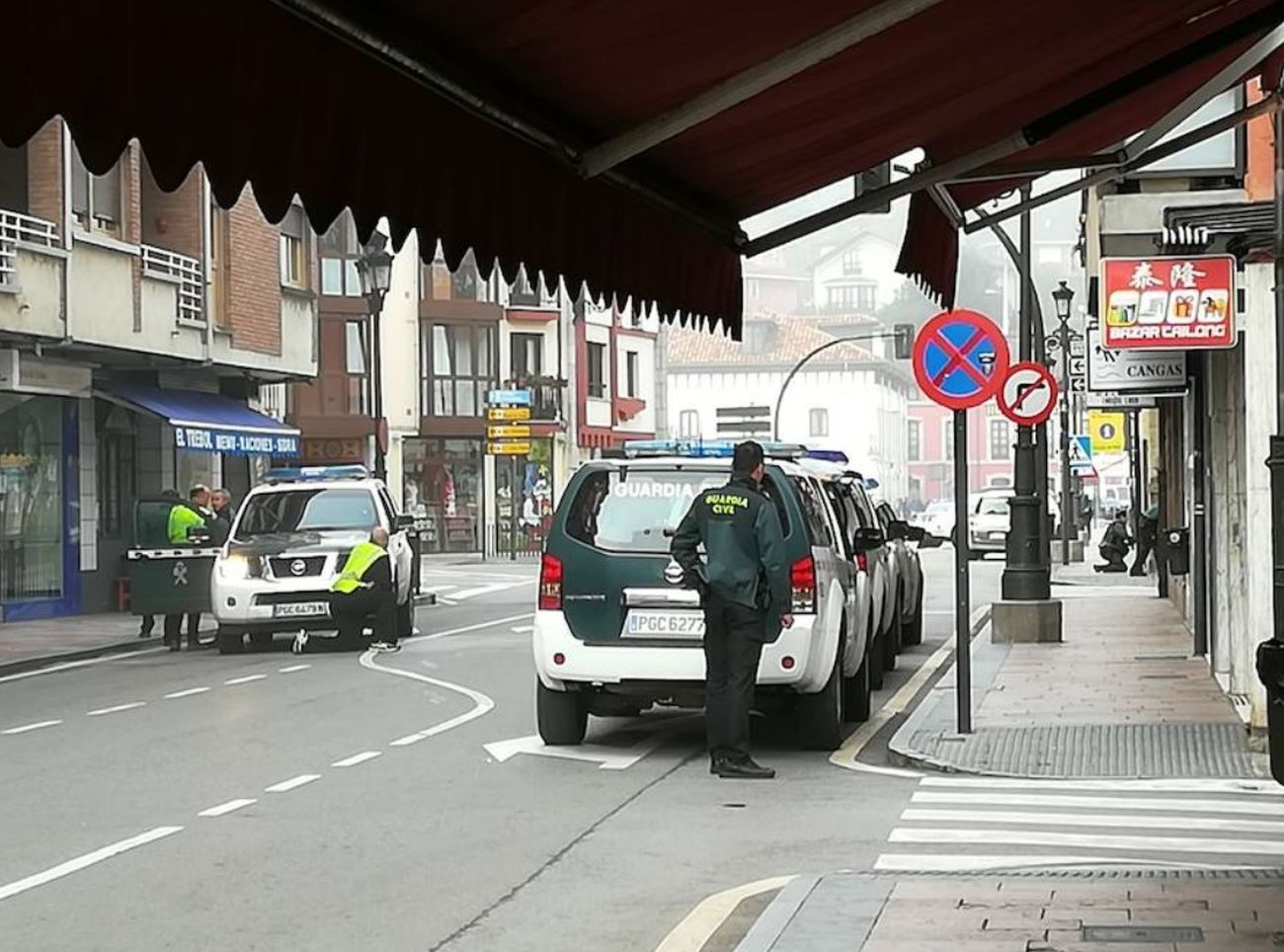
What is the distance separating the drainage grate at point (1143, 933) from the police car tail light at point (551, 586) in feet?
20.0

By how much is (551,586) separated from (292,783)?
208 centimetres

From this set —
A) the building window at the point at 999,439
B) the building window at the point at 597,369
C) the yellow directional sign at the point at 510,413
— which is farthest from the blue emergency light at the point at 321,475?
the building window at the point at 999,439

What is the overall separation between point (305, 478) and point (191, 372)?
10774 millimetres

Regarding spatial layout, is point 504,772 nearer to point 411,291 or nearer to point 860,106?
point 860,106

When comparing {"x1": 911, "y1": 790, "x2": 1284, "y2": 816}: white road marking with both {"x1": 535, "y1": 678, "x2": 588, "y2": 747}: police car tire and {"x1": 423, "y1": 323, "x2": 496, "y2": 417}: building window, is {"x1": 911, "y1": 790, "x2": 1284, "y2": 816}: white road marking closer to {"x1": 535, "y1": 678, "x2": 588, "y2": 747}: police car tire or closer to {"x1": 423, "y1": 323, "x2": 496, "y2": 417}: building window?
{"x1": 535, "y1": 678, "x2": 588, "y2": 747}: police car tire

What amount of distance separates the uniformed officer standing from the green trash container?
12.3m

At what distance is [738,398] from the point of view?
113 m

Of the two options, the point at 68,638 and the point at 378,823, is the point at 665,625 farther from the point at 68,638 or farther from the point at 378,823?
the point at 68,638

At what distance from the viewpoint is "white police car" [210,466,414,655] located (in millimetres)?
22344

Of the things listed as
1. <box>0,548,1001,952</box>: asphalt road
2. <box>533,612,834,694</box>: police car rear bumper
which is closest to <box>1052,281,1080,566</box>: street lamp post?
<box>0,548,1001,952</box>: asphalt road

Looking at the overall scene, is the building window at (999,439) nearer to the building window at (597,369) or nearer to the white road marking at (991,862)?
the building window at (597,369)

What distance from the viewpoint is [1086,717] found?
15.0 meters

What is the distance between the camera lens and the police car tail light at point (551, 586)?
43.1ft

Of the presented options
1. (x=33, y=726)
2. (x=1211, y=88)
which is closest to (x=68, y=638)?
(x=33, y=726)
